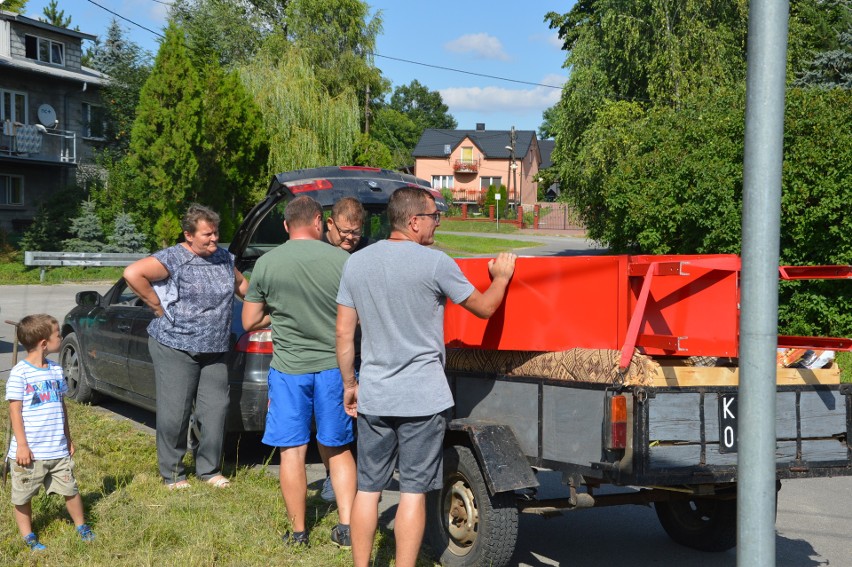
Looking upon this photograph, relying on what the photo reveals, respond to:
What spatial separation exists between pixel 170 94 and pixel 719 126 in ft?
54.0

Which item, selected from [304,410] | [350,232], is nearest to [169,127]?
[350,232]

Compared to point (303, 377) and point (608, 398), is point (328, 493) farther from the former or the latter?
point (608, 398)

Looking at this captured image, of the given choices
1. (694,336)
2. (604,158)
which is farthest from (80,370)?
(604,158)

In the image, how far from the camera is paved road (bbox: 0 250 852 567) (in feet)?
17.5

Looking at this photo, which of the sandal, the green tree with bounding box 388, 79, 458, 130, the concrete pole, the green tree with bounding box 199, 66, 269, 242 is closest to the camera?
the concrete pole

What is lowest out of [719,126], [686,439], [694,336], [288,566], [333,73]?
[288,566]

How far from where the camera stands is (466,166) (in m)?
84.3

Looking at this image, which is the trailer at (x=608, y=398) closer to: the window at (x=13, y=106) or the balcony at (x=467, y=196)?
the window at (x=13, y=106)

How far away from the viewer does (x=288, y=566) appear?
15.9ft

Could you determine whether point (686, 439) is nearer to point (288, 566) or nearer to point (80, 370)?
point (288, 566)

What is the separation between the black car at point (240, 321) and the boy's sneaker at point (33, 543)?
75.6 inches

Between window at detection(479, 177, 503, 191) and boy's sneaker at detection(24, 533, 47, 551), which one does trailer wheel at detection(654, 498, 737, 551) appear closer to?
boy's sneaker at detection(24, 533, 47, 551)

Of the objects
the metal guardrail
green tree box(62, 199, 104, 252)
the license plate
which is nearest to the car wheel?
the license plate

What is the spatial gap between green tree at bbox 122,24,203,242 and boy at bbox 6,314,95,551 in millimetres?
21607
